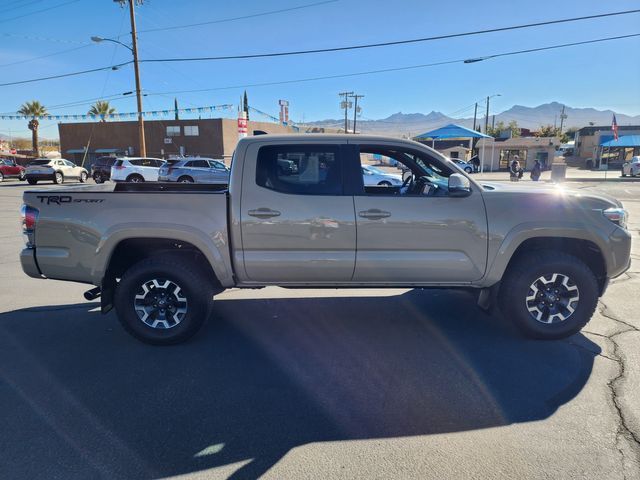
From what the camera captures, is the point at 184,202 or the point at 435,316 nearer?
the point at 184,202

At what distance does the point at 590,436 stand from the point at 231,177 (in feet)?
11.2

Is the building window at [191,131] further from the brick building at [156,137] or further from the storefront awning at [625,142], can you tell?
the storefront awning at [625,142]

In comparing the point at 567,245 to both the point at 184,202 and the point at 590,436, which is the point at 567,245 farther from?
the point at 184,202

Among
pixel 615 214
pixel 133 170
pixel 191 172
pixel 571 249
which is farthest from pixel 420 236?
pixel 133 170

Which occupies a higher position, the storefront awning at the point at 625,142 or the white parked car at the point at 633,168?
the storefront awning at the point at 625,142

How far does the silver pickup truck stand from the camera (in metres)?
3.94

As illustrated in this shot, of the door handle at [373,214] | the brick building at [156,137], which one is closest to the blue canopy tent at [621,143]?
the brick building at [156,137]

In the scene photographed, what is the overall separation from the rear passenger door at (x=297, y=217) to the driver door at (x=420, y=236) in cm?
14

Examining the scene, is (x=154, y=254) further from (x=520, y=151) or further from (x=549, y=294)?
(x=520, y=151)

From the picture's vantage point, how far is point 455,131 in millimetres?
21812

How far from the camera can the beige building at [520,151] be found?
Result: 44.3 m

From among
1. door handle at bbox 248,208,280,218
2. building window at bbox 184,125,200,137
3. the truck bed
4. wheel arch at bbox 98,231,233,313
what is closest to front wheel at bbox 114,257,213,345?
wheel arch at bbox 98,231,233,313

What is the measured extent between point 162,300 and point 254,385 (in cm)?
A: 132

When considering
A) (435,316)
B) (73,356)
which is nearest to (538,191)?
(435,316)
